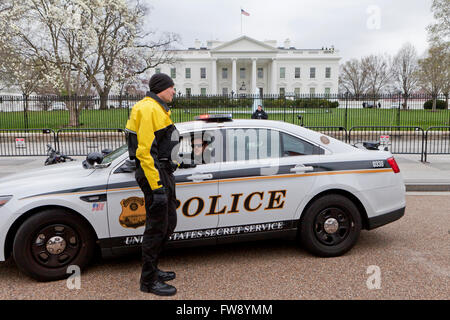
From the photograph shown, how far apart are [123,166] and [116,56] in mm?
25250

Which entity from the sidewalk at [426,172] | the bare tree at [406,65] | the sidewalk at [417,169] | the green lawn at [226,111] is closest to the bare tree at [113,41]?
the green lawn at [226,111]

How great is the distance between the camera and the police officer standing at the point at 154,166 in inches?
125

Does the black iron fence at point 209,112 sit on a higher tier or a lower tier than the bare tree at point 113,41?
lower

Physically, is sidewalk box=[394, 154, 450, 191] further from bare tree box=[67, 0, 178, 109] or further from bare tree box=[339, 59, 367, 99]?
bare tree box=[339, 59, 367, 99]

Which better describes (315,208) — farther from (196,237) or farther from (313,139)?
(196,237)

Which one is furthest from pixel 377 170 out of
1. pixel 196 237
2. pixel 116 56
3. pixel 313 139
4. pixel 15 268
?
pixel 116 56

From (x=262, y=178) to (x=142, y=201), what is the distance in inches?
51.4

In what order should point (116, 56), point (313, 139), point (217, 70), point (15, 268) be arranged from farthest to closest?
point (217, 70) → point (116, 56) → point (313, 139) → point (15, 268)

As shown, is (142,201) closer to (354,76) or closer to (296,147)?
(296,147)

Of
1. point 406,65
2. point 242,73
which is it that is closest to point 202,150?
point 406,65

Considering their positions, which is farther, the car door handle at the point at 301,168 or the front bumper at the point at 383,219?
the front bumper at the point at 383,219

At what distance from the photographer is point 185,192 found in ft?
12.8

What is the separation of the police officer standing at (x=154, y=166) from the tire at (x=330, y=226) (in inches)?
64.2

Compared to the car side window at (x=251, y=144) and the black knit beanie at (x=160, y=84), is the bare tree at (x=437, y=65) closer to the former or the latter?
the car side window at (x=251, y=144)
